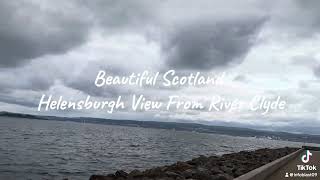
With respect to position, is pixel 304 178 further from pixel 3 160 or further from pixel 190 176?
pixel 3 160

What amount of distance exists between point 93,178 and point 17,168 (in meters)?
11.0

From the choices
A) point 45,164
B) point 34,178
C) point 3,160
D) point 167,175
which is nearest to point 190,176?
point 167,175

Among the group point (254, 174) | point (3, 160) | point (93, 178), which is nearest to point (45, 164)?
point (3, 160)

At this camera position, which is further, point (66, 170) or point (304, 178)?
point (66, 170)

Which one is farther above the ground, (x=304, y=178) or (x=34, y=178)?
(x=304, y=178)

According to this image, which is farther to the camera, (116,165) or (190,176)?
(116,165)

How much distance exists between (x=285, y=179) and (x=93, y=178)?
8115mm

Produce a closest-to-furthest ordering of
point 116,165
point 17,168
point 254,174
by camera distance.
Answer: point 254,174 < point 17,168 < point 116,165

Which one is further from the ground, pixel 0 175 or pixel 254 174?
pixel 254 174

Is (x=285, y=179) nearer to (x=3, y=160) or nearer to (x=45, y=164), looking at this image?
(x=45, y=164)

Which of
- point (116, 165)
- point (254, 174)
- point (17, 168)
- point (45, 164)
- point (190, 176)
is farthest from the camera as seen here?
point (116, 165)

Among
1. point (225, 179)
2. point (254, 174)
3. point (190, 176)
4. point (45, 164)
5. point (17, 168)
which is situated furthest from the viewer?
point (45, 164)

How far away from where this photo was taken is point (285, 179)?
45.6ft

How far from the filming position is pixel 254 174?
35.9ft
